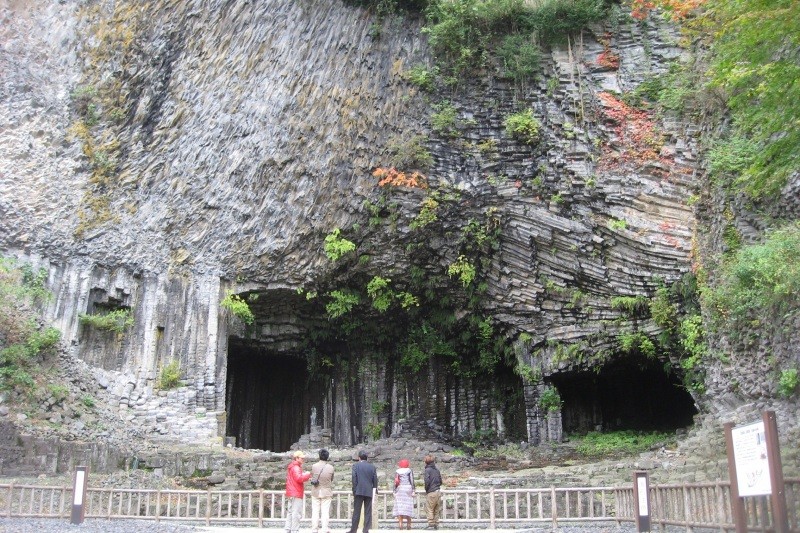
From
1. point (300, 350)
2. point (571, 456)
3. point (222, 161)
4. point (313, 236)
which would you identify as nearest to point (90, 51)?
point (222, 161)

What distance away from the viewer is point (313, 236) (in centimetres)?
2153

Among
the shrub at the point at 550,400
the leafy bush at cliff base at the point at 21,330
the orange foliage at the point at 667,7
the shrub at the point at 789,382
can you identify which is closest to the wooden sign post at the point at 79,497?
the leafy bush at cliff base at the point at 21,330

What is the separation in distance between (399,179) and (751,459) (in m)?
15.0

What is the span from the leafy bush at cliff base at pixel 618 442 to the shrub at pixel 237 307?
31.4 feet

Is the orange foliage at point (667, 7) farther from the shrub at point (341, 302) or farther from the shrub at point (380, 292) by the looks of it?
the shrub at point (341, 302)

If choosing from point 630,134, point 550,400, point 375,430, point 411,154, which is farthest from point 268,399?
point 630,134

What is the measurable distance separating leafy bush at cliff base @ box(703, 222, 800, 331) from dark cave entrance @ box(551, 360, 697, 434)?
250 inches

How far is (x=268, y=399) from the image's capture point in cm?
2514

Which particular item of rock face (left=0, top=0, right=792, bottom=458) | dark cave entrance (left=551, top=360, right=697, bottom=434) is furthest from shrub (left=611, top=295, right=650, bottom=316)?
dark cave entrance (left=551, top=360, right=697, bottom=434)

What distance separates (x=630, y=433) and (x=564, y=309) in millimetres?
3775

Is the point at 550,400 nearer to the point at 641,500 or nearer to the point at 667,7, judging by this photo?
the point at 641,500

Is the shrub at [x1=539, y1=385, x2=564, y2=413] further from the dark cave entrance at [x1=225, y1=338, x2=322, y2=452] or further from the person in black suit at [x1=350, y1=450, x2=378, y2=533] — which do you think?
the person in black suit at [x1=350, y1=450, x2=378, y2=533]

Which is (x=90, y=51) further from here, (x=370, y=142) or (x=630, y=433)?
(x=630, y=433)

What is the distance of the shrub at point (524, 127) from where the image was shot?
2069 centimetres
